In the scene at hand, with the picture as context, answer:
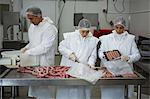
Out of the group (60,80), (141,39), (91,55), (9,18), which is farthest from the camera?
(9,18)

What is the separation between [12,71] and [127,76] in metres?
1.11

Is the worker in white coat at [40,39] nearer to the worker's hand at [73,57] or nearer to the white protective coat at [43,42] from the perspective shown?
the white protective coat at [43,42]

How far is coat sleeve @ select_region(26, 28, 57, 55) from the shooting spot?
2.92 meters

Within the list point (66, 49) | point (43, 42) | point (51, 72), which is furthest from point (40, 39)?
point (51, 72)

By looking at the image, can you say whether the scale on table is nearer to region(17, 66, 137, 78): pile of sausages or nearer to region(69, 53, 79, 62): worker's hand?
region(17, 66, 137, 78): pile of sausages

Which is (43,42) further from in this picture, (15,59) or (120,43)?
(120,43)

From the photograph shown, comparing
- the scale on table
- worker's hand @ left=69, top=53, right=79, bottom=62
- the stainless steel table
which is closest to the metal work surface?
the stainless steel table

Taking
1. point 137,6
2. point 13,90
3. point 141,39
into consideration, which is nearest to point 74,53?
point 13,90

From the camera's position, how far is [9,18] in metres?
4.58

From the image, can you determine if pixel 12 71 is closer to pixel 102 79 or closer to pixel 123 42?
pixel 102 79

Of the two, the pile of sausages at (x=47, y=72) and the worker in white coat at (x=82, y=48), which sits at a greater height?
the worker in white coat at (x=82, y=48)

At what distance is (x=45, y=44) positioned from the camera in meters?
2.96

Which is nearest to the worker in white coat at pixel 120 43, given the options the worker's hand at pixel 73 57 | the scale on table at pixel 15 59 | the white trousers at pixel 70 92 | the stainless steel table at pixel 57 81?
the worker's hand at pixel 73 57

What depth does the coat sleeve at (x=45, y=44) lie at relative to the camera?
2.92 meters
